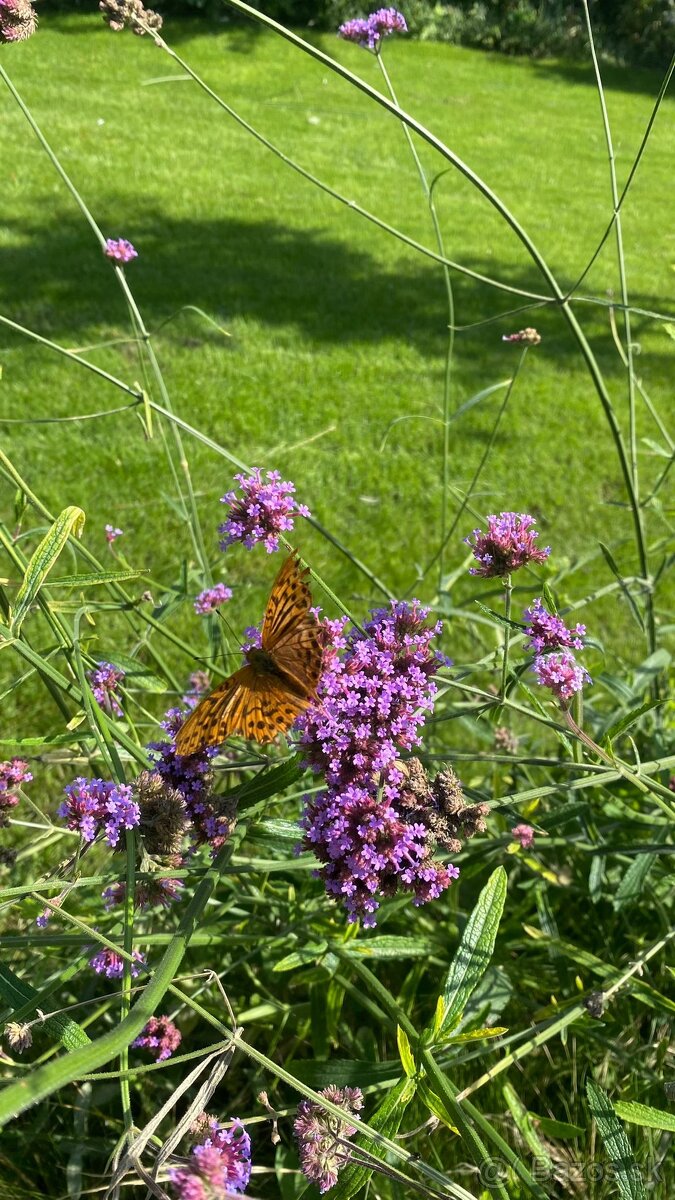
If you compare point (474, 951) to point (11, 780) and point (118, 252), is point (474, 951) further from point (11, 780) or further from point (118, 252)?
point (118, 252)

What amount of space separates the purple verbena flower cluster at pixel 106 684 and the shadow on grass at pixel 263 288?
4.33 meters

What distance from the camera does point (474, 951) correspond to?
1.29 m

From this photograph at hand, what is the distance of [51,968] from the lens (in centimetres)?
201

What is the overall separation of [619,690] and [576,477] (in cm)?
290

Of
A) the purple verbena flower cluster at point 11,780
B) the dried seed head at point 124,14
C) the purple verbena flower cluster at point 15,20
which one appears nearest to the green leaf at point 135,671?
the purple verbena flower cluster at point 11,780

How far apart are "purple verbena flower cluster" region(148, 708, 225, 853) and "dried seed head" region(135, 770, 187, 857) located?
3 cm

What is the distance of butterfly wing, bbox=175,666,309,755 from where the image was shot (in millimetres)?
1077

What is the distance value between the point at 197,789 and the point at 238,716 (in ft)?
0.52

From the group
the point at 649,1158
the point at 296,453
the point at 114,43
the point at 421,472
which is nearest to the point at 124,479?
the point at 296,453

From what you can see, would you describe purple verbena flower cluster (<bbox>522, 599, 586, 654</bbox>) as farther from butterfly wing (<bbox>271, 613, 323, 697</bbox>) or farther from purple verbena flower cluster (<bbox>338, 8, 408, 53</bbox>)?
A: purple verbena flower cluster (<bbox>338, 8, 408, 53</bbox>)

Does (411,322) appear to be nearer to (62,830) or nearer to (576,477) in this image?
(576,477)

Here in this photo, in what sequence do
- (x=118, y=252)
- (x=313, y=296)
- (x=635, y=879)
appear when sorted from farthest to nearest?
(x=313, y=296) → (x=118, y=252) → (x=635, y=879)

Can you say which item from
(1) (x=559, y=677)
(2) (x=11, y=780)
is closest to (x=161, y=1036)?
(2) (x=11, y=780)

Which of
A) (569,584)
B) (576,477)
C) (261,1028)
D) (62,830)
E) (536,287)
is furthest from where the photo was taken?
(536,287)
